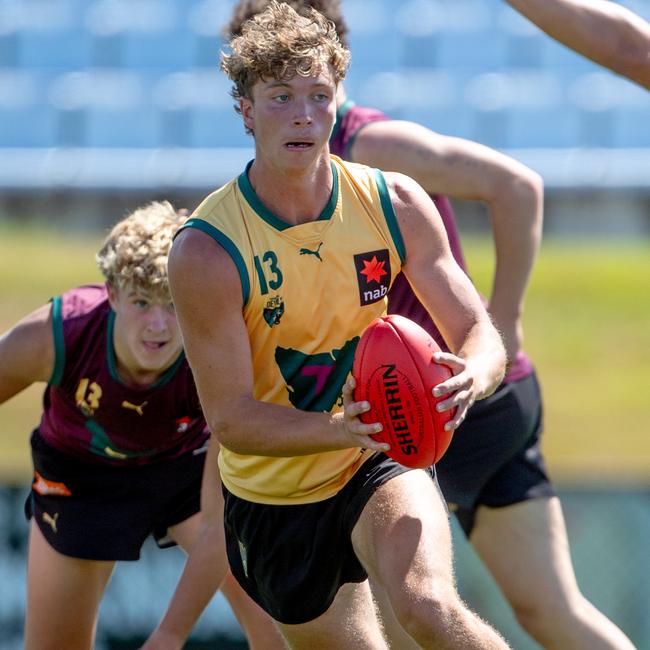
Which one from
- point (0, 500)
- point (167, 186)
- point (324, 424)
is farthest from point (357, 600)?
point (167, 186)

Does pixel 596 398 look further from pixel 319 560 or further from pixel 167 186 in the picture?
pixel 319 560

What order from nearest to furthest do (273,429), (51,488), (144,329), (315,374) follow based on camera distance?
(273,429)
(315,374)
(144,329)
(51,488)

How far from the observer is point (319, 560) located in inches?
143

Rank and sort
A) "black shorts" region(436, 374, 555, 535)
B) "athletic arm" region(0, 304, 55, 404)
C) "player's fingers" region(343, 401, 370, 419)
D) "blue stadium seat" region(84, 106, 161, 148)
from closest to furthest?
1. "player's fingers" region(343, 401, 370, 419)
2. "athletic arm" region(0, 304, 55, 404)
3. "black shorts" region(436, 374, 555, 535)
4. "blue stadium seat" region(84, 106, 161, 148)

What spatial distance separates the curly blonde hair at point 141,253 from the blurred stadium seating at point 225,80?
13.6 m

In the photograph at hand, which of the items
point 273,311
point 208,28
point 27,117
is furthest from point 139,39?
point 273,311

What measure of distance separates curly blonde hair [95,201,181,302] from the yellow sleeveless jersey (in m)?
0.72

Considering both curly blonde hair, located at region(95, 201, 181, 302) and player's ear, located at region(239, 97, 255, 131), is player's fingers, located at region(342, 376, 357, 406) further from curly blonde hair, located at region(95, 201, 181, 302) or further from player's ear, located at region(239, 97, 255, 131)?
curly blonde hair, located at region(95, 201, 181, 302)

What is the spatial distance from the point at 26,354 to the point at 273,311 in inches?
44.5

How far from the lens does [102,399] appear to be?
4.43 m

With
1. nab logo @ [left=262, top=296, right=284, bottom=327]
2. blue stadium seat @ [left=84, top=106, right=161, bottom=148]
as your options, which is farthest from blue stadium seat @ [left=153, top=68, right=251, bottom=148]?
Answer: nab logo @ [left=262, top=296, right=284, bottom=327]

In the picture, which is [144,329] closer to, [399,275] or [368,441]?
[399,275]

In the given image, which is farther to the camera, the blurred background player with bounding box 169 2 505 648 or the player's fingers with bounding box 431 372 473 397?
the blurred background player with bounding box 169 2 505 648

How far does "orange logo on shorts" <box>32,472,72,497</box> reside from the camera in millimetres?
4707
